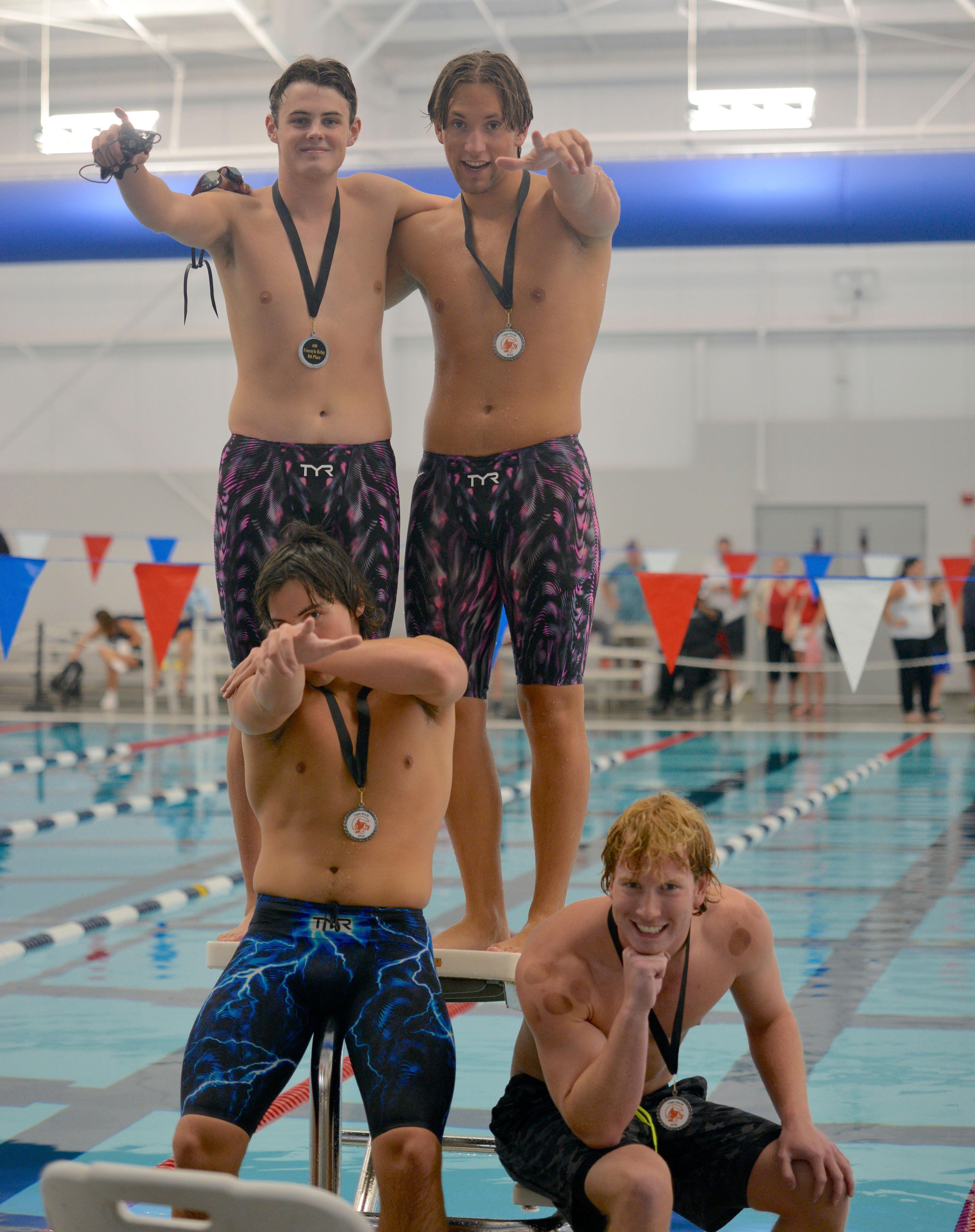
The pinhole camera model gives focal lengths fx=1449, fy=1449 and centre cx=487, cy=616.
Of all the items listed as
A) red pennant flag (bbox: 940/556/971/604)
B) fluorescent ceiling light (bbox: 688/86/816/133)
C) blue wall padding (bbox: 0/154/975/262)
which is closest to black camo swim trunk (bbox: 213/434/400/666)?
A: blue wall padding (bbox: 0/154/975/262)

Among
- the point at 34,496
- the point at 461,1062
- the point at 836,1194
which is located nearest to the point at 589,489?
the point at 836,1194

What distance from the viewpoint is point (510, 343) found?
2996 millimetres

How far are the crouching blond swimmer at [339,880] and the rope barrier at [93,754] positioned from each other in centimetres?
602

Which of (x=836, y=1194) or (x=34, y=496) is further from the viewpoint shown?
(x=34, y=496)

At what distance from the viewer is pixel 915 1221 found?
310 cm

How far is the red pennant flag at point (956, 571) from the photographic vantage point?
12047 millimetres

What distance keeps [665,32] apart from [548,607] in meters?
15.2

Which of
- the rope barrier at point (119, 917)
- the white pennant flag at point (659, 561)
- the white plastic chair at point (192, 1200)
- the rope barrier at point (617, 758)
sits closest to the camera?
the white plastic chair at point (192, 1200)

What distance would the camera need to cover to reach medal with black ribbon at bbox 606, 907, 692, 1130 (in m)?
2.39

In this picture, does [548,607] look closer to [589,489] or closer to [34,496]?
[589,489]

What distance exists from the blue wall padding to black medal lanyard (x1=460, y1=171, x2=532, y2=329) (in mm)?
6194

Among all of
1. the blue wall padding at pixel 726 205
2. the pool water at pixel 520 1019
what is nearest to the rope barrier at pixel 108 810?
the pool water at pixel 520 1019

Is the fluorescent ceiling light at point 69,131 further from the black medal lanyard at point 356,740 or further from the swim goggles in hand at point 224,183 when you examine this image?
the black medal lanyard at point 356,740

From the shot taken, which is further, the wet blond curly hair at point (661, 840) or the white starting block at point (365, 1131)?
the white starting block at point (365, 1131)
